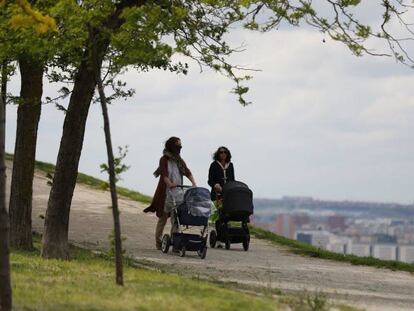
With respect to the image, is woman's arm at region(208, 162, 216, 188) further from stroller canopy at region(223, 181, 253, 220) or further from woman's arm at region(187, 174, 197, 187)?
woman's arm at region(187, 174, 197, 187)

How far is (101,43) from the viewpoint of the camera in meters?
16.6

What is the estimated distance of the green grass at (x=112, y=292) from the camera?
11477 millimetres

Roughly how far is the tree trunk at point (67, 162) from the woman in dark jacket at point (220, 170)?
→ 460 cm

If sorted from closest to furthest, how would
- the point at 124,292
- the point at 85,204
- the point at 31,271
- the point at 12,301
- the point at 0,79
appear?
the point at 12,301, the point at 124,292, the point at 31,271, the point at 0,79, the point at 85,204

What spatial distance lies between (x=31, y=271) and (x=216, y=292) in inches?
124

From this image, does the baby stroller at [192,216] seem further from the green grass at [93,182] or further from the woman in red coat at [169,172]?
the green grass at [93,182]

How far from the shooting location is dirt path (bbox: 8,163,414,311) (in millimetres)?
15180

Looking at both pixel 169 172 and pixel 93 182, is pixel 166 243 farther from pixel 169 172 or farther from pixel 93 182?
pixel 93 182

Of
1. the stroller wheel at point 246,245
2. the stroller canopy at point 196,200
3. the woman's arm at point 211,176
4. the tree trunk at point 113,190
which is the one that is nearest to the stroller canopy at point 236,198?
the woman's arm at point 211,176

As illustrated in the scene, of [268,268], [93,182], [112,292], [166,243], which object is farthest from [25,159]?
[93,182]

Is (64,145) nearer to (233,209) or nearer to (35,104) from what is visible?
(35,104)

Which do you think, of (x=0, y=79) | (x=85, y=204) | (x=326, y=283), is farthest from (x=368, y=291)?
(x=85, y=204)

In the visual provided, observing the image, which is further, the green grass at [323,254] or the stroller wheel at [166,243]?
→ the green grass at [323,254]

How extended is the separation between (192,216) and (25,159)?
3.08 m
